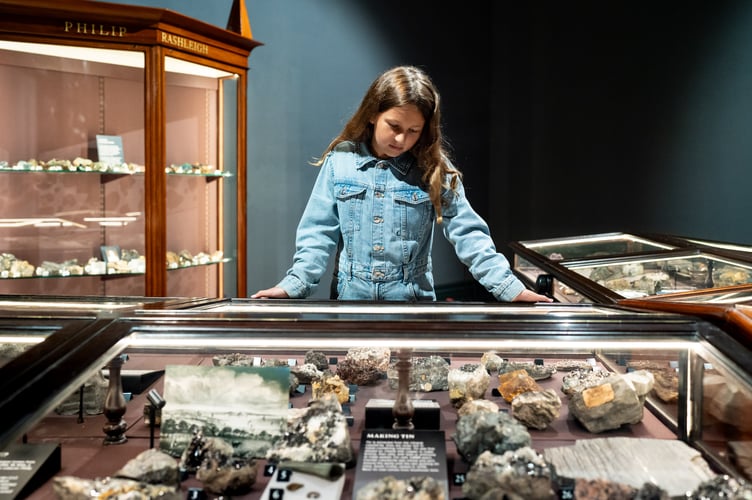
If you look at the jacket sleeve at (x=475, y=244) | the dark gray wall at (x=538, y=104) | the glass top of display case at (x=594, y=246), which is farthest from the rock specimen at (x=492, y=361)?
the dark gray wall at (x=538, y=104)

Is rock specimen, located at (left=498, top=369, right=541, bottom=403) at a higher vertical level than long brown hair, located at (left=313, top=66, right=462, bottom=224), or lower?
lower

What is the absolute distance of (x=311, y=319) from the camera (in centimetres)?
130

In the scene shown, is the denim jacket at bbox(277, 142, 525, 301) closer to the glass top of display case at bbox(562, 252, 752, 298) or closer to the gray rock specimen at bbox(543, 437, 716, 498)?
the glass top of display case at bbox(562, 252, 752, 298)

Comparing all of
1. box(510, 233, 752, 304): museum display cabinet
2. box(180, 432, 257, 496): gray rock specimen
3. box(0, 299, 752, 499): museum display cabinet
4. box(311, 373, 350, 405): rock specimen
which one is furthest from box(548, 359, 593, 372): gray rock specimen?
box(180, 432, 257, 496): gray rock specimen

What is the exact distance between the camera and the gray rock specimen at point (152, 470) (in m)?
1.06

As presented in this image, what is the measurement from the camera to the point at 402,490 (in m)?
1.00

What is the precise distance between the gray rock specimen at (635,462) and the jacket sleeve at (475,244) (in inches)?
38.2

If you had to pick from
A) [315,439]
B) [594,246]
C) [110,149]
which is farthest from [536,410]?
[110,149]

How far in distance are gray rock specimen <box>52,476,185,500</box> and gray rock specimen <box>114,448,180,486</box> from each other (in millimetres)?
30

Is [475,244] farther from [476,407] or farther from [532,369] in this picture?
[476,407]

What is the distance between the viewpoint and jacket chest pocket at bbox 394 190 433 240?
8.07 ft

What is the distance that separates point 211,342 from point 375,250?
1.28 m

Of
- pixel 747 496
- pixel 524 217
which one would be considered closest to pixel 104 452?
pixel 747 496

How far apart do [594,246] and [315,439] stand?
112 inches
